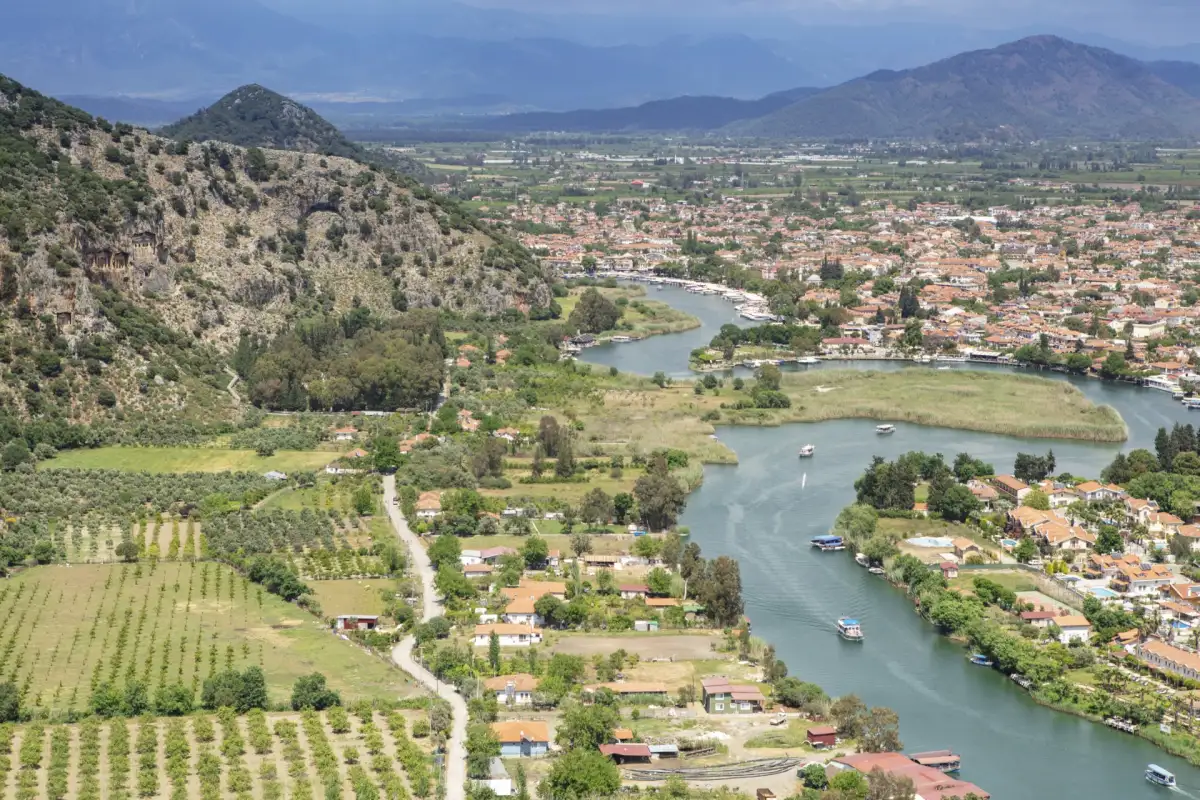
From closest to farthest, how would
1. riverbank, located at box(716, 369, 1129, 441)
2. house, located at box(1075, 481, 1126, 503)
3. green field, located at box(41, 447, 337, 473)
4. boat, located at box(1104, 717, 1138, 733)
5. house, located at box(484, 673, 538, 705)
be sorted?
1. boat, located at box(1104, 717, 1138, 733)
2. house, located at box(484, 673, 538, 705)
3. house, located at box(1075, 481, 1126, 503)
4. green field, located at box(41, 447, 337, 473)
5. riverbank, located at box(716, 369, 1129, 441)

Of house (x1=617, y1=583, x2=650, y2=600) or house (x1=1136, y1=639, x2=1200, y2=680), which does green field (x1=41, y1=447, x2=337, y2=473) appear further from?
house (x1=1136, y1=639, x2=1200, y2=680)

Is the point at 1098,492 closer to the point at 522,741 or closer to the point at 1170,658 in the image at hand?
the point at 1170,658

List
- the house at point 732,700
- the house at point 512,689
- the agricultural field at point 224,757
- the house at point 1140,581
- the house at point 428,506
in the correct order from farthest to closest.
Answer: the house at point 428,506, the house at point 1140,581, the house at point 512,689, the house at point 732,700, the agricultural field at point 224,757

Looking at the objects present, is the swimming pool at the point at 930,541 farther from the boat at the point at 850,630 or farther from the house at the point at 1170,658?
the house at the point at 1170,658

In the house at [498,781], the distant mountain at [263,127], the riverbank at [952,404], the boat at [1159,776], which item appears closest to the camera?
the house at [498,781]

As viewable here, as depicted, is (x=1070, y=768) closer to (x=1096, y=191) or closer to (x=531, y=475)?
(x=531, y=475)

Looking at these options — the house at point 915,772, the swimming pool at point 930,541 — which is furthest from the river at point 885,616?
the swimming pool at point 930,541

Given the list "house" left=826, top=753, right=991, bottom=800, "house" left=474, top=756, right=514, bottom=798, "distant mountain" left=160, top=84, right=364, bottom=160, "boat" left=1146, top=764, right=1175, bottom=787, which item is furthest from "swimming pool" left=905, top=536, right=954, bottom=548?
"distant mountain" left=160, top=84, right=364, bottom=160
